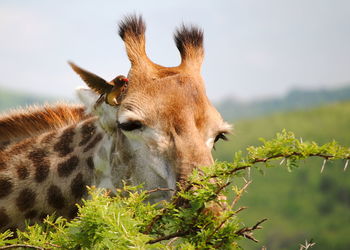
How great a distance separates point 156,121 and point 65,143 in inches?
73.8

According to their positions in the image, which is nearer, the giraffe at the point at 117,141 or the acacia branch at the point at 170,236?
the acacia branch at the point at 170,236

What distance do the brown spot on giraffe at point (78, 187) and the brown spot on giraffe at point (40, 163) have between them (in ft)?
1.54

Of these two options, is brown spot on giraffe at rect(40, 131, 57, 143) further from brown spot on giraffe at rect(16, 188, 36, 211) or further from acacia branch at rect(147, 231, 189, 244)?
acacia branch at rect(147, 231, 189, 244)

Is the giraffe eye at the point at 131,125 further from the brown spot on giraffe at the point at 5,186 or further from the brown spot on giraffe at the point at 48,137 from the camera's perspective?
the brown spot on giraffe at the point at 5,186

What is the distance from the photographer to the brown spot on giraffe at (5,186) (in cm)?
735

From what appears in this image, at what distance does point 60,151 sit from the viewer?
305 inches

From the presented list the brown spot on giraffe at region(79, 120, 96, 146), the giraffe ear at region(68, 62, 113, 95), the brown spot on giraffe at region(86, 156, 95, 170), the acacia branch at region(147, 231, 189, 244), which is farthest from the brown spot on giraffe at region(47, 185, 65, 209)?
the acacia branch at region(147, 231, 189, 244)

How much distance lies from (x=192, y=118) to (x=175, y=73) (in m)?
1.16

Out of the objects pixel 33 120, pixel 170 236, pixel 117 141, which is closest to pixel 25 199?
pixel 117 141

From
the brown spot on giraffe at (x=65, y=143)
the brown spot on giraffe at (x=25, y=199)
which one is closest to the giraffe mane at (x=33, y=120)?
the brown spot on giraffe at (x=65, y=143)

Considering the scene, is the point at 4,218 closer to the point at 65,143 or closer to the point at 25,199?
the point at 25,199

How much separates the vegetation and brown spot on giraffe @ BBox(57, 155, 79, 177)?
2.78 meters

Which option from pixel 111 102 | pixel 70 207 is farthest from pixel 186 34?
pixel 70 207

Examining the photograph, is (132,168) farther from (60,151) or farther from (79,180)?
(60,151)
